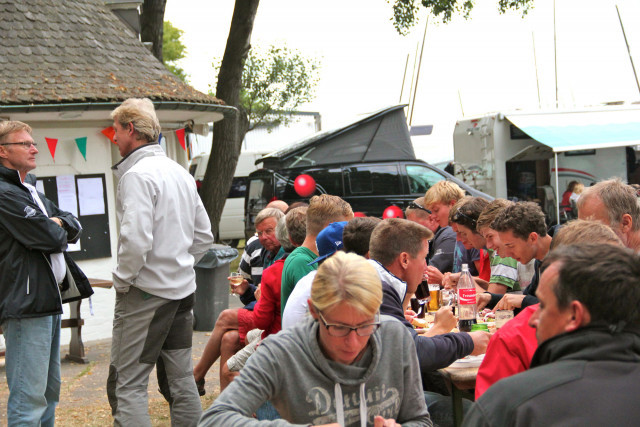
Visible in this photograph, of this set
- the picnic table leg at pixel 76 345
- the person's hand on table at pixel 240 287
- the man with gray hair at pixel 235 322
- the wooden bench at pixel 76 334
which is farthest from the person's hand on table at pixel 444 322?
Answer: the picnic table leg at pixel 76 345

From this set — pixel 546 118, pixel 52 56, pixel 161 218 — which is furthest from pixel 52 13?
pixel 546 118

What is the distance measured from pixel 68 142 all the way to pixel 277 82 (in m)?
24.4

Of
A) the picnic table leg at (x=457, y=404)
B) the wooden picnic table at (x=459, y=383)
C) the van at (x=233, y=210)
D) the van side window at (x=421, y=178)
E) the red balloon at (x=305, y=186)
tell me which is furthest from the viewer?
the van at (x=233, y=210)

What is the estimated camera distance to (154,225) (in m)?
4.35

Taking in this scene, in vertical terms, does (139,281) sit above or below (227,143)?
below

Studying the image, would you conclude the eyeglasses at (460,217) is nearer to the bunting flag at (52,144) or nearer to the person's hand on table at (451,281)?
the person's hand on table at (451,281)

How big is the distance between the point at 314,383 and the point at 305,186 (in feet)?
43.6

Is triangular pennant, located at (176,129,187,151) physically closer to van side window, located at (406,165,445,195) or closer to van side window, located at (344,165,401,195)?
van side window, located at (344,165,401,195)

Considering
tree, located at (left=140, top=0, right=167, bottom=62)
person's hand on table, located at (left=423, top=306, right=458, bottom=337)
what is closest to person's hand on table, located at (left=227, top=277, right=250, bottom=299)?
person's hand on table, located at (left=423, top=306, right=458, bottom=337)

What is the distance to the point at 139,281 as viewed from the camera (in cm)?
426

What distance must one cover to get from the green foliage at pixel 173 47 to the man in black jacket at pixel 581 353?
36.3 m

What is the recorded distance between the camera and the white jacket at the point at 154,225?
13.7 feet

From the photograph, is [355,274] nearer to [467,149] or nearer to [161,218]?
[161,218]

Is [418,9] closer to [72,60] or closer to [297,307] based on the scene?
[72,60]
